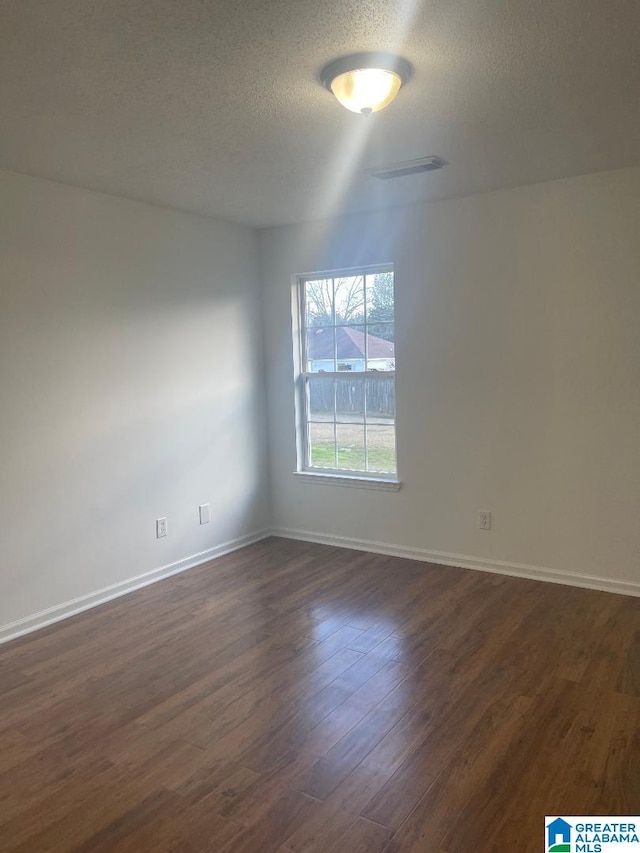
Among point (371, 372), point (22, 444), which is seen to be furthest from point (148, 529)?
point (371, 372)

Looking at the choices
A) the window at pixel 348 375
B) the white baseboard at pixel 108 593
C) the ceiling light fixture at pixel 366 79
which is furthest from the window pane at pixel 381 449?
the ceiling light fixture at pixel 366 79

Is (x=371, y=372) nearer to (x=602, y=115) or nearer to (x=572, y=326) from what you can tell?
(x=572, y=326)

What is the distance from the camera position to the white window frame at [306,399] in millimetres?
4496

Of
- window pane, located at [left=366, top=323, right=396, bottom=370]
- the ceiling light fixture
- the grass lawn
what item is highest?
the ceiling light fixture

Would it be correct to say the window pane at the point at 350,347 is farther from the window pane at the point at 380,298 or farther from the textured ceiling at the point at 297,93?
the textured ceiling at the point at 297,93

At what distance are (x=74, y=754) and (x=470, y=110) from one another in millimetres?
2938

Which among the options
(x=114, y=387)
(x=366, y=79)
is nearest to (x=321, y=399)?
(x=114, y=387)

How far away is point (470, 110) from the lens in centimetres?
258

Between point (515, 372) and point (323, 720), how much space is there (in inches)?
94.1

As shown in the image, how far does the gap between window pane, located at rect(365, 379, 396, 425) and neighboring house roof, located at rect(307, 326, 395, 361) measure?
0.20 m

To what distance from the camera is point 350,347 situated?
15.4 ft

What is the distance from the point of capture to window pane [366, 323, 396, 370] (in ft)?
14.7

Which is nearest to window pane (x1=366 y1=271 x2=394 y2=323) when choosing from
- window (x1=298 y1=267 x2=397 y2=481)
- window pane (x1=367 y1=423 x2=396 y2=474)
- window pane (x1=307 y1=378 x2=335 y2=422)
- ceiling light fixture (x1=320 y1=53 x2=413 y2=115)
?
window (x1=298 y1=267 x2=397 y2=481)

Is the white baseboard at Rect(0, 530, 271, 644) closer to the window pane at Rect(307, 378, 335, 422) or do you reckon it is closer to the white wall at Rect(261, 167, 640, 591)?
the white wall at Rect(261, 167, 640, 591)
